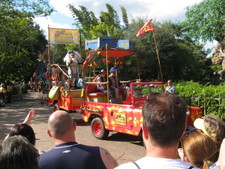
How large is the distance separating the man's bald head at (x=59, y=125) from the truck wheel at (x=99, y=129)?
186 inches

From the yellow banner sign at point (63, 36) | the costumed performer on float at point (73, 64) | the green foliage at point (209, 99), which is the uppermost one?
the yellow banner sign at point (63, 36)

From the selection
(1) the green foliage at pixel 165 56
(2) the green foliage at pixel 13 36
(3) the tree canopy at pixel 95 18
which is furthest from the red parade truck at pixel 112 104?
(3) the tree canopy at pixel 95 18

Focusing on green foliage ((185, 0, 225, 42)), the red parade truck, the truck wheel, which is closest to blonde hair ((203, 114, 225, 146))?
the red parade truck

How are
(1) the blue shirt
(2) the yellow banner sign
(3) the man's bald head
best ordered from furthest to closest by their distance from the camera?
(2) the yellow banner sign < (3) the man's bald head < (1) the blue shirt

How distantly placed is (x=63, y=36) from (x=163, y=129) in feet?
37.7

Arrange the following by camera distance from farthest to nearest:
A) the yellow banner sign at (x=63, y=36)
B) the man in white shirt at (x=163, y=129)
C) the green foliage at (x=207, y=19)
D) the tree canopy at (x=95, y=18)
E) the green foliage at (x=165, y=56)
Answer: the tree canopy at (x=95, y=18), the green foliage at (x=165, y=56), the green foliage at (x=207, y=19), the yellow banner sign at (x=63, y=36), the man in white shirt at (x=163, y=129)

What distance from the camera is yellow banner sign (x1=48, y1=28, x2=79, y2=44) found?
11.7 metres

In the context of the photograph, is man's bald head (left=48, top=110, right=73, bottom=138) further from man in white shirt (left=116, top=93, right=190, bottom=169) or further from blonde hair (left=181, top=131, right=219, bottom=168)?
blonde hair (left=181, top=131, right=219, bottom=168)

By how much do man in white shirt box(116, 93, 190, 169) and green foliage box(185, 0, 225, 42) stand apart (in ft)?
73.9

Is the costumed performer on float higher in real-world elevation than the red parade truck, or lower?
higher

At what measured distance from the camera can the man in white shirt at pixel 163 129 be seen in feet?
4.21

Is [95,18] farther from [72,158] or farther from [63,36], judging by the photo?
[72,158]

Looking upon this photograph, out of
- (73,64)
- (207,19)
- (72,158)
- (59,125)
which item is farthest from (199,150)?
(207,19)

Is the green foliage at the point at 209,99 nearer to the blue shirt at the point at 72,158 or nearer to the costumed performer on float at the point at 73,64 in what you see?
the costumed performer on float at the point at 73,64
